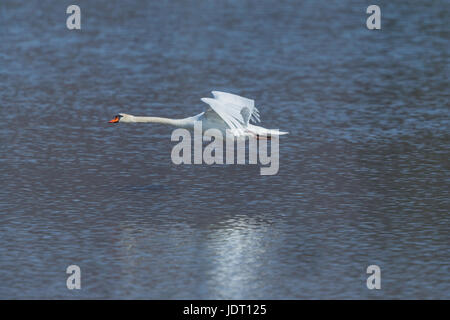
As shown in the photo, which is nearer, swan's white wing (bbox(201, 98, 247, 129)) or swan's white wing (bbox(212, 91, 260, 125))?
swan's white wing (bbox(201, 98, 247, 129))

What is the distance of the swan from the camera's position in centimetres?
2166

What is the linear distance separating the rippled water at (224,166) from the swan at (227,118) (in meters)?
1.36

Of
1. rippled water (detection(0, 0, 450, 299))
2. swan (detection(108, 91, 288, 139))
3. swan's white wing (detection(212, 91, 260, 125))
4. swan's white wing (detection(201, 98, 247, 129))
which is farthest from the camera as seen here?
swan's white wing (detection(212, 91, 260, 125))

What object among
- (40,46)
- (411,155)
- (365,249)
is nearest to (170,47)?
(40,46)

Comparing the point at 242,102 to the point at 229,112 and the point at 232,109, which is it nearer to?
the point at 232,109

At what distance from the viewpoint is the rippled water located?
59.4ft

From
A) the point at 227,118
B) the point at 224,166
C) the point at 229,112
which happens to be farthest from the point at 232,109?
the point at 224,166

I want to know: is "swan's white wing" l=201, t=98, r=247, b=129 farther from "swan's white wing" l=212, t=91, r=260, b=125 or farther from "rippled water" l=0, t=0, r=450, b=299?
"rippled water" l=0, t=0, r=450, b=299

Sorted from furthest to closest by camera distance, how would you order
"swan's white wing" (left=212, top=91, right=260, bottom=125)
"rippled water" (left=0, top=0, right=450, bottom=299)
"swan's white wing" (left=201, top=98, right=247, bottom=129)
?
1. "swan's white wing" (left=212, top=91, right=260, bottom=125)
2. "swan's white wing" (left=201, top=98, right=247, bottom=129)
3. "rippled water" (left=0, top=0, right=450, bottom=299)

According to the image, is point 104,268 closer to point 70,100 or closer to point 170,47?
point 70,100

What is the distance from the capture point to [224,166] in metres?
25.0

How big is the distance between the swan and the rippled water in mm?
1359

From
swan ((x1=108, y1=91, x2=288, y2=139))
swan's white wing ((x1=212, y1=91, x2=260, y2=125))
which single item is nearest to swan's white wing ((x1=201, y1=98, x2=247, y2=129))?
swan ((x1=108, y1=91, x2=288, y2=139))

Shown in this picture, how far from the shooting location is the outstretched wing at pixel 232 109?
847 inches
